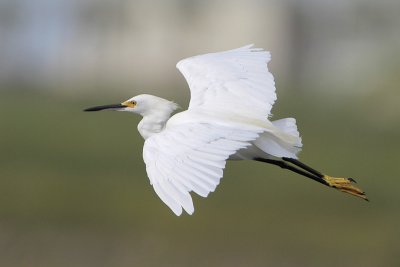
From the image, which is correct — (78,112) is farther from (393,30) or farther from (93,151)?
(393,30)

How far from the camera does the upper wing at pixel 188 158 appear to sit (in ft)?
16.6

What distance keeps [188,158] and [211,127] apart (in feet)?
1.44

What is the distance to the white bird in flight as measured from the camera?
5195 mm

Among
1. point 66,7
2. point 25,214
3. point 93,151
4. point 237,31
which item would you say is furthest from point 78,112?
Answer: point 237,31

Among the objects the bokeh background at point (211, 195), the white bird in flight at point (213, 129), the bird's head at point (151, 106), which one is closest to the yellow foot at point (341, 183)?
the white bird in flight at point (213, 129)

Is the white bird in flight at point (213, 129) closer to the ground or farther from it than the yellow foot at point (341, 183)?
farther from it

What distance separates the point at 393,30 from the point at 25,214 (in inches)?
721

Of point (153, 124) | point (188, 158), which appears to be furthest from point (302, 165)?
point (188, 158)

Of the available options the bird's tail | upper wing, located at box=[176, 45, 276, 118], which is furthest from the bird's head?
the bird's tail

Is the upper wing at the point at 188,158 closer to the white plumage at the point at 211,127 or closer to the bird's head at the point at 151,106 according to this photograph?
the white plumage at the point at 211,127

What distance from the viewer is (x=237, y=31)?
39.3m

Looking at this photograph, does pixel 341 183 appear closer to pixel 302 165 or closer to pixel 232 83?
pixel 302 165

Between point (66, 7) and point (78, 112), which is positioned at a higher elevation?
point (78, 112)

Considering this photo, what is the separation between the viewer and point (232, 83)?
6695 mm
